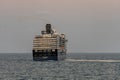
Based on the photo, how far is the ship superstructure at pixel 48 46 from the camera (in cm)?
16262

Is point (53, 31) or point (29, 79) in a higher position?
point (53, 31)

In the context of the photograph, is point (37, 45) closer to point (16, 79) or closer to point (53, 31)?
point (53, 31)

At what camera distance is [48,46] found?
16700 centimetres

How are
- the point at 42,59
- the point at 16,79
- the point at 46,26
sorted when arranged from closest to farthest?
the point at 16,79 < the point at 42,59 < the point at 46,26

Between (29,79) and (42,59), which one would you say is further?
(42,59)

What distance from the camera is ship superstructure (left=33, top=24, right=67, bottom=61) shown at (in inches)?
6403

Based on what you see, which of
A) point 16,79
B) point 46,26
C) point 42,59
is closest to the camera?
point 16,79

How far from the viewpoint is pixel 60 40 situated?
180m

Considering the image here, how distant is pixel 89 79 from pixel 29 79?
31.3 ft

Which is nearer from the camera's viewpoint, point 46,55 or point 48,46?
point 46,55

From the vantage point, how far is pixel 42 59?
531 feet

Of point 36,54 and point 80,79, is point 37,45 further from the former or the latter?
point 80,79

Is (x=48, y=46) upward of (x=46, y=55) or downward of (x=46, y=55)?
upward

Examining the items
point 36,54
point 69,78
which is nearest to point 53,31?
point 36,54
